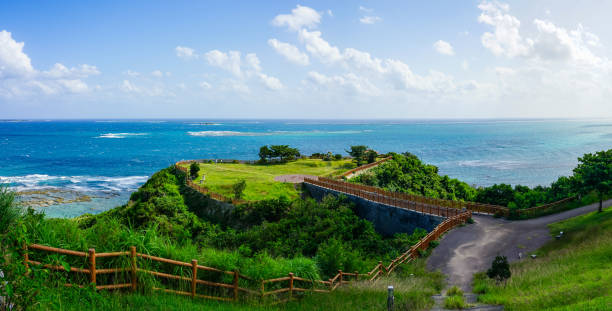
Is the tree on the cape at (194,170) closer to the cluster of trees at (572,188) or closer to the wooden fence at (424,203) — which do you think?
the wooden fence at (424,203)

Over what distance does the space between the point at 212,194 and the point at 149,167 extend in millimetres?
47769

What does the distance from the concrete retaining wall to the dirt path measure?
2.83m

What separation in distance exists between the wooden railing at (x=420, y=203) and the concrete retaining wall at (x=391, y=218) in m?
0.46

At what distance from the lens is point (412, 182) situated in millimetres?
46438

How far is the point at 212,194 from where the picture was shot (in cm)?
3619

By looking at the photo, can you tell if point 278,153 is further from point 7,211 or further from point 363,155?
point 7,211

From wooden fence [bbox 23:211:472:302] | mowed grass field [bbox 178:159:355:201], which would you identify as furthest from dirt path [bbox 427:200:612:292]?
mowed grass field [bbox 178:159:355:201]

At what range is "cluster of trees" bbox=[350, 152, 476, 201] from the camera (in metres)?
43.7

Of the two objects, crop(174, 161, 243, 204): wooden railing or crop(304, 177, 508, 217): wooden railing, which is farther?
crop(174, 161, 243, 204): wooden railing

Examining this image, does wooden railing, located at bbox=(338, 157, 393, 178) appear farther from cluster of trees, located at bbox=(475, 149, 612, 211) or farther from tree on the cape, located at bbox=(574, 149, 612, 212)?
tree on the cape, located at bbox=(574, 149, 612, 212)

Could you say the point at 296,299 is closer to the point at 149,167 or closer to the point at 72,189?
the point at 72,189

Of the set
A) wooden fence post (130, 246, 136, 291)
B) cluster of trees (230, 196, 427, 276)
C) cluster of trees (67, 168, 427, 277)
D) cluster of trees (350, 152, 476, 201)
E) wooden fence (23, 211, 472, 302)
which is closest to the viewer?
wooden fence (23, 211, 472, 302)

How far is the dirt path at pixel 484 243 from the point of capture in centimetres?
1675

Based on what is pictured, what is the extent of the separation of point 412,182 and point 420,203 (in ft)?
60.3
